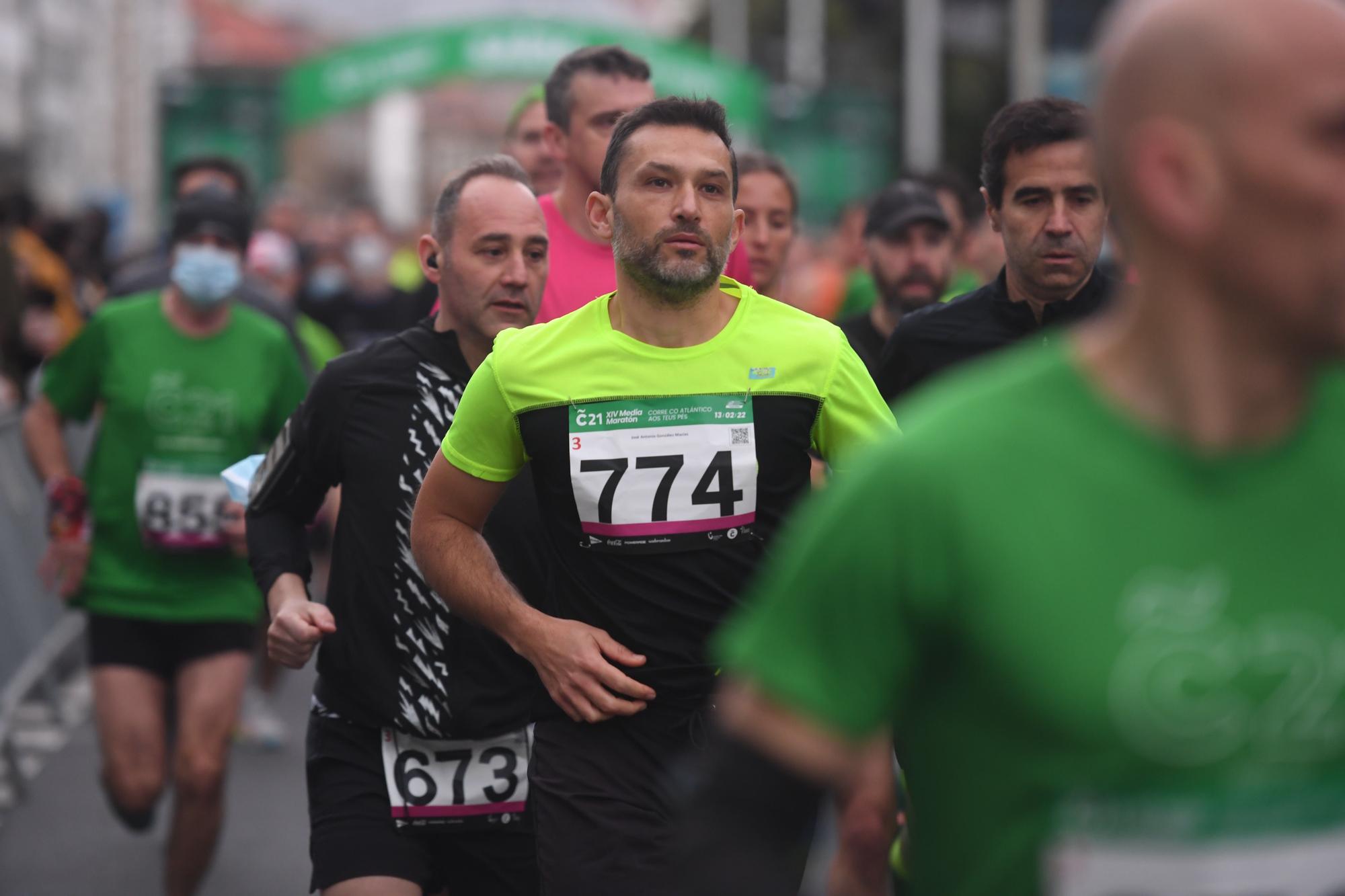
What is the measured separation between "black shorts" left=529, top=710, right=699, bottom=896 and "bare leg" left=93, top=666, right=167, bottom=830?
282cm

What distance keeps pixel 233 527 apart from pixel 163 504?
258 mm

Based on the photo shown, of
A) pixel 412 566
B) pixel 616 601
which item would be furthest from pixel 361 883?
pixel 616 601

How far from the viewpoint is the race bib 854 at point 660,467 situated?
13.2ft

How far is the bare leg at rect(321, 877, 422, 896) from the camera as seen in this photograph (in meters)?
4.61

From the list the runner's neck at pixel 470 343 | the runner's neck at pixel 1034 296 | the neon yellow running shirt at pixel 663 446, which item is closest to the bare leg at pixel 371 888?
the neon yellow running shirt at pixel 663 446

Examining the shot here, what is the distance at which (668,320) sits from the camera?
4152 mm

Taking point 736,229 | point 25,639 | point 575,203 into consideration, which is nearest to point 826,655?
point 736,229

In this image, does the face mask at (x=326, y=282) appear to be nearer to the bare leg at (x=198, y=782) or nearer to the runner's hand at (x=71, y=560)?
the runner's hand at (x=71, y=560)

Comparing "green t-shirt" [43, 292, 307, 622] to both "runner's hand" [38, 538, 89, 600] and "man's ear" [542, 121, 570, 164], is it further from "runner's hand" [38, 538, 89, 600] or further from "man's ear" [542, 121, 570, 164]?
"man's ear" [542, 121, 570, 164]

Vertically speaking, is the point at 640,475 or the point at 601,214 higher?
the point at 601,214

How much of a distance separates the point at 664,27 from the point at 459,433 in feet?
371

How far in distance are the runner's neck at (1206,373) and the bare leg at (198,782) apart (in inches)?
189

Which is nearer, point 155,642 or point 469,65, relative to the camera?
point 155,642

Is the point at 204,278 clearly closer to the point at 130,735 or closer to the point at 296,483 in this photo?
the point at 130,735
